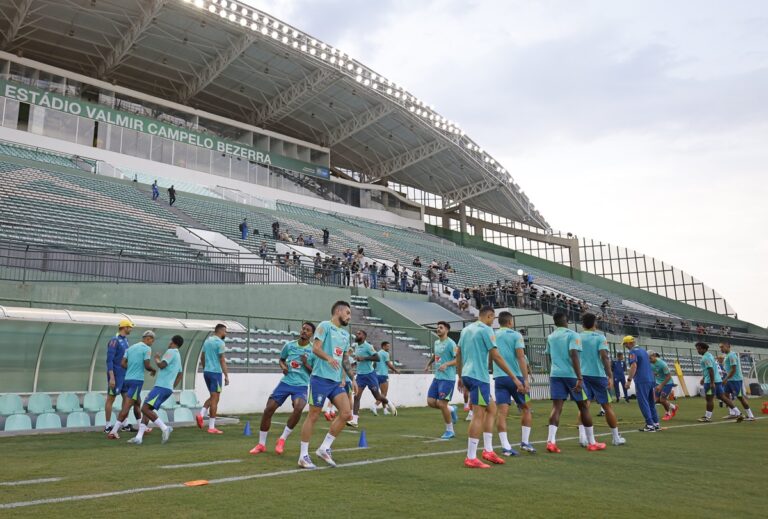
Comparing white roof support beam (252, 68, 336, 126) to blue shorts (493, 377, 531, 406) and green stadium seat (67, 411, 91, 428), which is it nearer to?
green stadium seat (67, 411, 91, 428)

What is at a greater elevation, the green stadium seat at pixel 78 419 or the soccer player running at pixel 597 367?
the soccer player running at pixel 597 367

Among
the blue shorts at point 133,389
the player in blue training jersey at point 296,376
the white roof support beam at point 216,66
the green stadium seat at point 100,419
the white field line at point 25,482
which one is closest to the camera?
the white field line at point 25,482

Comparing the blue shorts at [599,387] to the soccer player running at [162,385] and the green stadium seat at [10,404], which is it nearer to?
the soccer player running at [162,385]

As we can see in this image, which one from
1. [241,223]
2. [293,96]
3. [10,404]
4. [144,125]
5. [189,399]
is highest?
[293,96]

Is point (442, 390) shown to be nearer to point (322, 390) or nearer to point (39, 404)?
point (322, 390)

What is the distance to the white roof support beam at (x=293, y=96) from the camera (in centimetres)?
4812

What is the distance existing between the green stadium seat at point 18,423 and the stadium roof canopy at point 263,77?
34.1 metres

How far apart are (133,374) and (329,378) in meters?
5.00

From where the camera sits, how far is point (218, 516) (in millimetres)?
4703

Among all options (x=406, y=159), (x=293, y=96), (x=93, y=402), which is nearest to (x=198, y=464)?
(x=93, y=402)

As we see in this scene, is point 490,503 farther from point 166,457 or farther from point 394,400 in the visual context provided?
point 394,400

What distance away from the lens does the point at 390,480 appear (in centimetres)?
632

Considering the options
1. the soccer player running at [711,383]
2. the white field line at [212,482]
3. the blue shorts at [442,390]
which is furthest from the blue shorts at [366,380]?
the soccer player running at [711,383]

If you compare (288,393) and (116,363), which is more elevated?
(116,363)
